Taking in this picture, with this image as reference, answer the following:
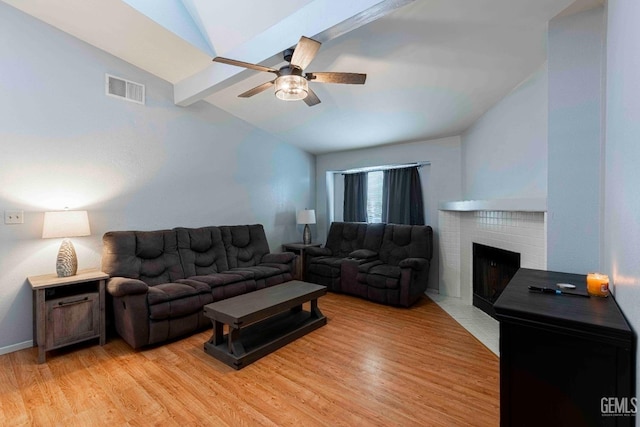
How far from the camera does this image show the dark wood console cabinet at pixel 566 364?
3.27ft

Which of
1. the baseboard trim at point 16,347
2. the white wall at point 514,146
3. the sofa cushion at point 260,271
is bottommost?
the baseboard trim at point 16,347

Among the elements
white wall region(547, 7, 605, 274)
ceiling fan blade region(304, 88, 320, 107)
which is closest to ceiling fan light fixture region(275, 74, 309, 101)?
ceiling fan blade region(304, 88, 320, 107)

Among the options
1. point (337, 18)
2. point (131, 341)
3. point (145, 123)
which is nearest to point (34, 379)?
point (131, 341)

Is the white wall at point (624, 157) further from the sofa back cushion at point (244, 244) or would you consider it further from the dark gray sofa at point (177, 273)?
the sofa back cushion at point (244, 244)

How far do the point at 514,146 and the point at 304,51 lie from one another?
2101 millimetres

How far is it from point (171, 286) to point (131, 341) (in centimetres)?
55

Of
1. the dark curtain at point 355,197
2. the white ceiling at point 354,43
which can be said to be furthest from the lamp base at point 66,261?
the dark curtain at point 355,197

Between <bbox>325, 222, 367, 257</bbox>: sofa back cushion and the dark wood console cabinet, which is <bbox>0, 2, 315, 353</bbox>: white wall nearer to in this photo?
<bbox>325, 222, 367, 257</bbox>: sofa back cushion

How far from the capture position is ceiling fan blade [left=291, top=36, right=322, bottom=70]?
6.33 ft

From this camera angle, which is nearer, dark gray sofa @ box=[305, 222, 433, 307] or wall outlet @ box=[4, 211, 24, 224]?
wall outlet @ box=[4, 211, 24, 224]

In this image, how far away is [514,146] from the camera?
2.72 m

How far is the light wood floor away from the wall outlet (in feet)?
3.82

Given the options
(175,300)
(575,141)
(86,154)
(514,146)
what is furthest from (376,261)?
(86,154)

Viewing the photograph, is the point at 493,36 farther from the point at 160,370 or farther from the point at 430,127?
the point at 160,370
